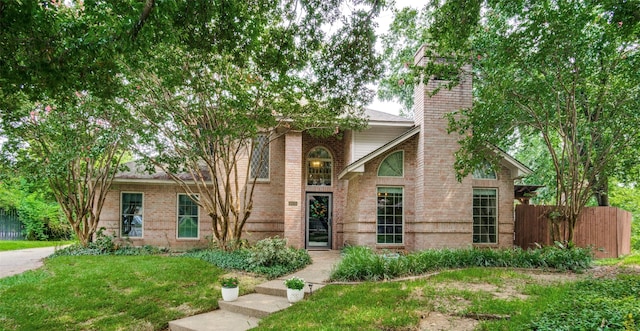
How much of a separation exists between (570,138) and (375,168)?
5685 mm

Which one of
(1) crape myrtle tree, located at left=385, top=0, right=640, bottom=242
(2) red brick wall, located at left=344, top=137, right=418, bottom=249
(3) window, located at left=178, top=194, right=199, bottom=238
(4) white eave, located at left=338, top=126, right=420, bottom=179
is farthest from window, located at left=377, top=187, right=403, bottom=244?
(3) window, located at left=178, top=194, right=199, bottom=238

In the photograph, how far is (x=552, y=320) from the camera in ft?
13.8

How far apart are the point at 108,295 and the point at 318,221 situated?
24.8ft

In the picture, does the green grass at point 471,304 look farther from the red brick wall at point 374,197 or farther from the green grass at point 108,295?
the red brick wall at point 374,197

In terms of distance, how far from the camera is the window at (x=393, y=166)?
11984 mm

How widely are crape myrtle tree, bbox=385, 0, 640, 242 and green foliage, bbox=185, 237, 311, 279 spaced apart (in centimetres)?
524

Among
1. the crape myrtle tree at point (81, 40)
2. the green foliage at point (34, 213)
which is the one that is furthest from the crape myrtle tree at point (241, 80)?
the green foliage at point (34, 213)

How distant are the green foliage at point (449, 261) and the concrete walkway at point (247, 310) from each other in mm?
790

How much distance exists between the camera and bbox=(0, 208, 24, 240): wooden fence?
2022 centimetres

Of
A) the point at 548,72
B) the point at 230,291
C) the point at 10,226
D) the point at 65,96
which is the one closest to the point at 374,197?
the point at 548,72

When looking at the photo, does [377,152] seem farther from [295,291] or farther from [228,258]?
[295,291]

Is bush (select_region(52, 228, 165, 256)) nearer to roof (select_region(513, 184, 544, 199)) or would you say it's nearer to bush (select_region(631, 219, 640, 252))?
roof (select_region(513, 184, 544, 199))

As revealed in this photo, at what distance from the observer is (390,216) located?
1191 centimetres

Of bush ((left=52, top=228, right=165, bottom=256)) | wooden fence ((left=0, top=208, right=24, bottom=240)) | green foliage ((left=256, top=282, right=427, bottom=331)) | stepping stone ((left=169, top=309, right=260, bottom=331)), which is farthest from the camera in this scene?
wooden fence ((left=0, top=208, right=24, bottom=240))
